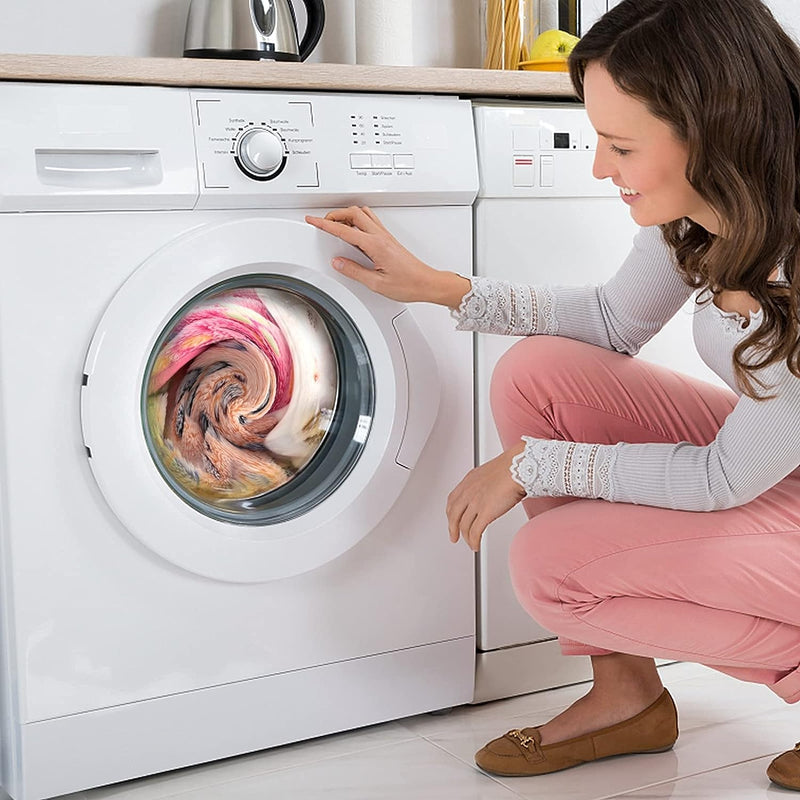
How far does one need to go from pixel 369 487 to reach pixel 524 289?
1.07 feet

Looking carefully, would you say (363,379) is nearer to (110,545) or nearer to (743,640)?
(110,545)

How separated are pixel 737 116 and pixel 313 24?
2.90 feet

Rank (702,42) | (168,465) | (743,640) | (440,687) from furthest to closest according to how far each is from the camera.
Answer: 1. (440,687)
2. (168,465)
3. (743,640)
4. (702,42)

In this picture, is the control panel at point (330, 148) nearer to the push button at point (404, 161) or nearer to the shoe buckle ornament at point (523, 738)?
the push button at point (404, 161)

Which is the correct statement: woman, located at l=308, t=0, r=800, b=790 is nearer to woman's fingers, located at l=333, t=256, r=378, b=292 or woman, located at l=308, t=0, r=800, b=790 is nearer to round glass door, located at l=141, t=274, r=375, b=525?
woman's fingers, located at l=333, t=256, r=378, b=292

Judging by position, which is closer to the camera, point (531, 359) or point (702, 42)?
point (702, 42)

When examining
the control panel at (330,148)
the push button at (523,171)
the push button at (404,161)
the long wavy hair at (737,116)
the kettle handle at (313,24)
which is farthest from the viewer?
the kettle handle at (313,24)

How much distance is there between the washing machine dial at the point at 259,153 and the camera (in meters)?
1.37

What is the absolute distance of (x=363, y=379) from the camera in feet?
4.96

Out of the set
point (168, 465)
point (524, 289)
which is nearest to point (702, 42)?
point (524, 289)

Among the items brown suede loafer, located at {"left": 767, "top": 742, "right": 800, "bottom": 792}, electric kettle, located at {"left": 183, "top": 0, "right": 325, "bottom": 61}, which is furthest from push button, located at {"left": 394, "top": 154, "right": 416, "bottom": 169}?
brown suede loafer, located at {"left": 767, "top": 742, "right": 800, "bottom": 792}

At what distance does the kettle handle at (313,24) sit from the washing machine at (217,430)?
1.29 feet

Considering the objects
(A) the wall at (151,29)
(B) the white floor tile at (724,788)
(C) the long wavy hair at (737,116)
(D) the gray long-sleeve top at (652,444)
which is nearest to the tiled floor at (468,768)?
(B) the white floor tile at (724,788)

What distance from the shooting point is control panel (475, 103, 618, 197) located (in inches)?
60.9
